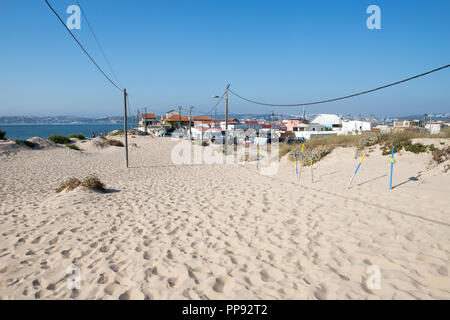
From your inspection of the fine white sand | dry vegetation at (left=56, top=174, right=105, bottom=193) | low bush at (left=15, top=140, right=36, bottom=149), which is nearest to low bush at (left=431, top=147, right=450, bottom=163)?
the fine white sand

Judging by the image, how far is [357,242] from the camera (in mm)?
4371

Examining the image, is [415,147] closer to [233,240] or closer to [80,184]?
[233,240]

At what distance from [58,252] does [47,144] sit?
22000 mm

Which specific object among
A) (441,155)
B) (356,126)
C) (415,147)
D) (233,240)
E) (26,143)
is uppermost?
(356,126)

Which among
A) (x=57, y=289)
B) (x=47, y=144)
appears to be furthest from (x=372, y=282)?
(x=47, y=144)

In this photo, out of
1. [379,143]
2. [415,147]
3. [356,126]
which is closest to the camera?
[415,147]

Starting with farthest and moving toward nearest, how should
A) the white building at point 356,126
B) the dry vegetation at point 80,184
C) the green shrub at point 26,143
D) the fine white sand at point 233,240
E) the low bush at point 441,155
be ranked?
the white building at point 356,126 → the green shrub at point 26,143 → the low bush at point 441,155 → the dry vegetation at point 80,184 → the fine white sand at point 233,240

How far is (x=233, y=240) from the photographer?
4.64m

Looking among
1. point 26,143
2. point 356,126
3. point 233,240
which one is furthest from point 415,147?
point 356,126

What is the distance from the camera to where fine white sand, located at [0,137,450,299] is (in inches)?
126

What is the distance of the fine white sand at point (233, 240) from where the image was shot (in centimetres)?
319

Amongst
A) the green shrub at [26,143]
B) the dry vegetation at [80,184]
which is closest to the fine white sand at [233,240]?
the dry vegetation at [80,184]

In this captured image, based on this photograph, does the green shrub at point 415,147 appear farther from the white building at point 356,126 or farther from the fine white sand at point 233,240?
the white building at point 356,126

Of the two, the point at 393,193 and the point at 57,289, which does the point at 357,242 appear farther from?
the point at 57,289
